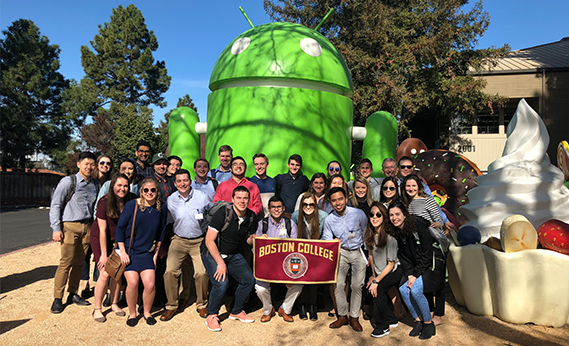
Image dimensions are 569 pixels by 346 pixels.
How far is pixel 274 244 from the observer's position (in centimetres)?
404

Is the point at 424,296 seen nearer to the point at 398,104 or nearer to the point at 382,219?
the point at 382,219

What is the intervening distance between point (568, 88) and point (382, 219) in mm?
19462

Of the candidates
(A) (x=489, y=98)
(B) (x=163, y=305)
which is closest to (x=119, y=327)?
(B) (x=163, y=305)

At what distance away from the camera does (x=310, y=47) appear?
6156 mm

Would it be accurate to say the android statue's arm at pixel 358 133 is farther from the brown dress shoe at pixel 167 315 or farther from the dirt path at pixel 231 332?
the brown dress shoe at pixel 167 315

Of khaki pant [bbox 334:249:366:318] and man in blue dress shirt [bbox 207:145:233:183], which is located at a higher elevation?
man in blue dress shirt [bbox 207:145:233:183]

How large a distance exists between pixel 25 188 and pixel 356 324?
77.3 feet

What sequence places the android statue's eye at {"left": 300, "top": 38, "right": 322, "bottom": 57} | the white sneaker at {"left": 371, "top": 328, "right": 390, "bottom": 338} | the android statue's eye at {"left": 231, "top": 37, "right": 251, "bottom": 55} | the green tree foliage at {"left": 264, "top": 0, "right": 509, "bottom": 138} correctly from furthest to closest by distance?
the green tree foliage at {"left": 264, "top": 0, "right": 509, "bottom": 138}
the android statue's eye at {"left": 231, "top": 37, "right": 251, "bottom": 55}
the android statue's eye at {"left": 300, "top": 38, "right": 322, "bottom": 57}
the white sneaker at {"left": 371, "top": 328, "right": 390, "bottom": 338}

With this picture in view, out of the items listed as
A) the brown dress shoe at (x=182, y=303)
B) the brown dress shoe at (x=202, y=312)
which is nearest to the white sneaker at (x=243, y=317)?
the brown dress shoe at (x=202, y=312)

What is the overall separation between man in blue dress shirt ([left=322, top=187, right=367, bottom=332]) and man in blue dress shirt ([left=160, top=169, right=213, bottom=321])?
1372 mm

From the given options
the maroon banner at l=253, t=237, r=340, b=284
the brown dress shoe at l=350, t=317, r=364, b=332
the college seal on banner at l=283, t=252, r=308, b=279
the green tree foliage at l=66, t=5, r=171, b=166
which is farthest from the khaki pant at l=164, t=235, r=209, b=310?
the green tree foliage at l=66, t=5, r=171, b=166

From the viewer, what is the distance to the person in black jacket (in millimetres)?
3762

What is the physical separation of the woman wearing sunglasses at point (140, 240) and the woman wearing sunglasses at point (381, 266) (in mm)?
2205

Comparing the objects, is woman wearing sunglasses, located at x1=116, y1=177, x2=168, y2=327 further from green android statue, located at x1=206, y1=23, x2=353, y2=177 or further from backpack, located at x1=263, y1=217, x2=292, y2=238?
green android statue, located at x1=206, y1=23, x2=353, y2=177
